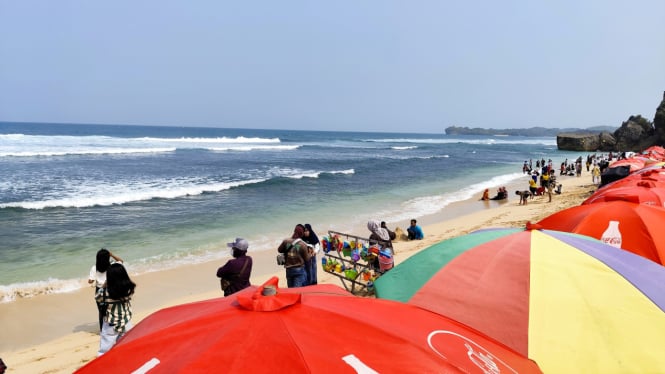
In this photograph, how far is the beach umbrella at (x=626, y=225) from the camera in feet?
17.0

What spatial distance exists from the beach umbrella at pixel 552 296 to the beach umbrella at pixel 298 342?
2.46ft

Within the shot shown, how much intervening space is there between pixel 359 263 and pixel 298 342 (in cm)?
574

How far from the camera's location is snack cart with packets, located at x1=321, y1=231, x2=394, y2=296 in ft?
22.9

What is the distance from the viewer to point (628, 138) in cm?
6166

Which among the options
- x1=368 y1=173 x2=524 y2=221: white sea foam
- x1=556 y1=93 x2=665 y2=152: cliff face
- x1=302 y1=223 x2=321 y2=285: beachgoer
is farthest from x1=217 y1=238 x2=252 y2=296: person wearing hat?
x1=556 y1=93 x2=665 y2=152: cliff face

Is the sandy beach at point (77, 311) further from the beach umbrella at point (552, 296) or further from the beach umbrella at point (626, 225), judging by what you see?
the beach umbrella at point (552, 296)

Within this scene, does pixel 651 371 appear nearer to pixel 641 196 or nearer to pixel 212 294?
pixel 641 196

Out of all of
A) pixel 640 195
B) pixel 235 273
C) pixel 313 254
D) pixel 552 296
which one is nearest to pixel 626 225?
pixel 640 195

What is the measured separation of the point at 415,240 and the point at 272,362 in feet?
39.2

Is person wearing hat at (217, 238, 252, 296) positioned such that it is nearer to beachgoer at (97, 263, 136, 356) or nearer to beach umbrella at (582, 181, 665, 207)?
beachgoer at (97, 263, 136, 356)

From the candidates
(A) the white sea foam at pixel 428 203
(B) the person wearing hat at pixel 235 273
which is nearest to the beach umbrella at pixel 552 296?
(B) the person wearing hat at pixel 235 273

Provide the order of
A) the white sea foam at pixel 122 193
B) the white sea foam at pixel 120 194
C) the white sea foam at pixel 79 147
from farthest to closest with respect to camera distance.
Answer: the white sea foam at pixel 79 147
the white sea foam at pixel 122 193
the white sea foam at pixel 120 194

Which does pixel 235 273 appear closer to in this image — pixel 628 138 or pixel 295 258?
pixel 295 258

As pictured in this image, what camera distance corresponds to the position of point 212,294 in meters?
9.09
